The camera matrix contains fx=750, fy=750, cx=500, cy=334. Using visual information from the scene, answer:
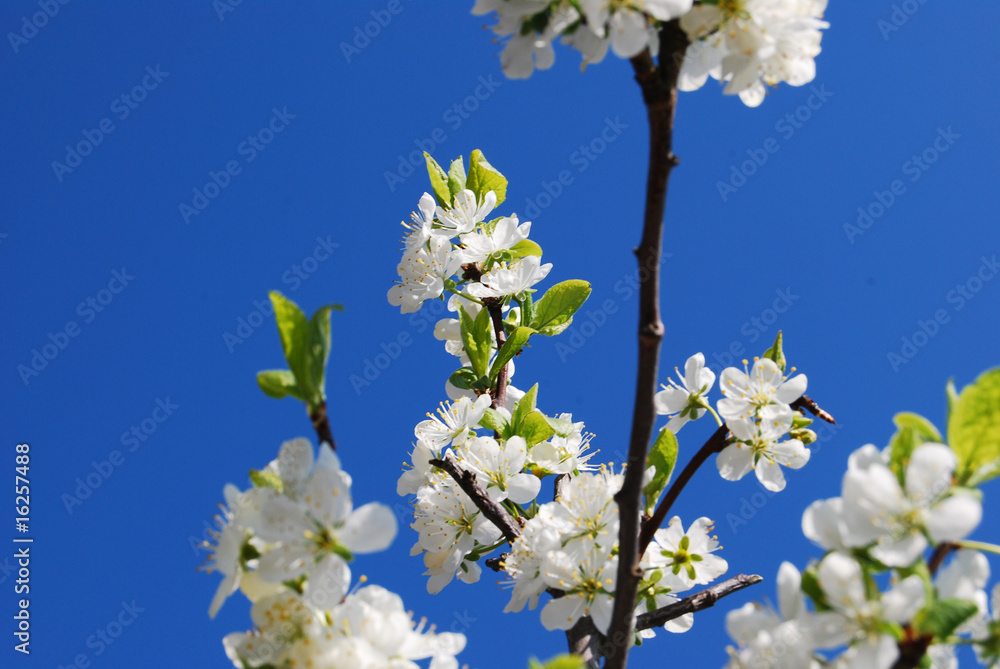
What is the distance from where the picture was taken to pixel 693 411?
1.88 metres

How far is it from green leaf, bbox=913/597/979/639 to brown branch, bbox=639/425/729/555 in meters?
0.67

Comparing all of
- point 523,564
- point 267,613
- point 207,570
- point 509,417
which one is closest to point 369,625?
point 267,613

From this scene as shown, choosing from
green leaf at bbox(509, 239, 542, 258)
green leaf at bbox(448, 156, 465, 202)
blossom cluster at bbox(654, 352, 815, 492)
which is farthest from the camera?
green leaf at bbox(448, 156, 465, 202)

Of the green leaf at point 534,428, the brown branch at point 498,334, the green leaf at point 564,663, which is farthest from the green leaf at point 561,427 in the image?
the green leaf at point 564,663

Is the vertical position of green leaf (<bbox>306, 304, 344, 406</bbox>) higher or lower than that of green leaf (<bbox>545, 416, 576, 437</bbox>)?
lower

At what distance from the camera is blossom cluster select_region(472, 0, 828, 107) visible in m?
1.12

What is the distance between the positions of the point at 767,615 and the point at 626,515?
26 cm

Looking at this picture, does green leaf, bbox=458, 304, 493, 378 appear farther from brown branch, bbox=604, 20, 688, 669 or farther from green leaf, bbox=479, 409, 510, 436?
brown branch, bbox=604, 20, 688, 669

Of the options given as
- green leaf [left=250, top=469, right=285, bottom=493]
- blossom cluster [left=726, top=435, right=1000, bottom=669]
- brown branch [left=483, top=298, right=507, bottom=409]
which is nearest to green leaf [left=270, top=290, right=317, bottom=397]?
green leaf [left=250, top=469, right=285, bottom=493]

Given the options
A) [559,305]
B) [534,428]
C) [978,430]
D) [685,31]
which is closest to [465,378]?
[534,428]

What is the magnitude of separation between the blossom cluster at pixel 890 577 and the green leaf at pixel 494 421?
98 cm

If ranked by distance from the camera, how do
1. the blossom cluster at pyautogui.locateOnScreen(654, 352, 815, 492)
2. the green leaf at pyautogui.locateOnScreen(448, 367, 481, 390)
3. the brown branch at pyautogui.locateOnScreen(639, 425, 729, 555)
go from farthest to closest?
the green leaf at pyautogui.locateOnScreen(448, 367, 481, 390), the blossom cluster at pyautogui.locateOnScreen(654, 352, 815, 492), the brown branch at pyautogui.locateOnScreen(639, 425, 729, 555)

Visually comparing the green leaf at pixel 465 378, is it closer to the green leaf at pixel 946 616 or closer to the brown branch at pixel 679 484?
the brown branch at pixel 679 484

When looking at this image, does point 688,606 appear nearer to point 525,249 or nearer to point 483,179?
point 525,249
